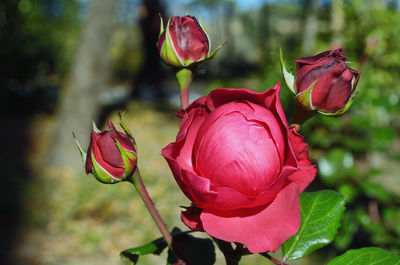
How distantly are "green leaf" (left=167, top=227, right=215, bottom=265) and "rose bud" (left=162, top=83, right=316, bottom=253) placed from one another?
88 millimetres

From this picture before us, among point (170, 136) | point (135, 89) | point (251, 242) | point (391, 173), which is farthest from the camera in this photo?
point (135, 89)

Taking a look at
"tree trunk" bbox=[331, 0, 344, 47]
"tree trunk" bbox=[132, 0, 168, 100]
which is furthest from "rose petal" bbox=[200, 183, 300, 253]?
"tree trunk" bbox=[132, 0, 168, 100]

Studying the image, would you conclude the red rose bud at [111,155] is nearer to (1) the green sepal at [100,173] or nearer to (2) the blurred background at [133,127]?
(1) the green sepal at [100,173]

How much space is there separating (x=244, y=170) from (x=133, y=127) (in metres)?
4.87

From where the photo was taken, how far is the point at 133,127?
5.11 metres

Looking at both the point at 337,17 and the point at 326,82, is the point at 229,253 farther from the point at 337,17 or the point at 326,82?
the point at 337,17

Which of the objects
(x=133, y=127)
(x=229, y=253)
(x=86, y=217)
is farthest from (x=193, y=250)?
(x=133, y=127)

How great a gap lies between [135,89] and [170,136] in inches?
92.0

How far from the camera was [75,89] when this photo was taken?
3.95 m

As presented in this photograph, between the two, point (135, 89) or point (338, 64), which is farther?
point (135, 89)

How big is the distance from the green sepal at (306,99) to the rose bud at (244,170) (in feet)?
0.12

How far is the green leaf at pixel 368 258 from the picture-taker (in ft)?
1.22

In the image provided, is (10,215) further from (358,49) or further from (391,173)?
(391,173)

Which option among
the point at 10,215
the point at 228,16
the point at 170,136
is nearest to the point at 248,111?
the point at 10,215
